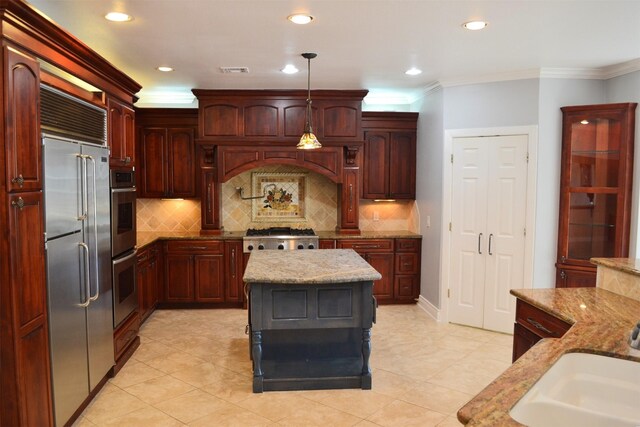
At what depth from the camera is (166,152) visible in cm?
577

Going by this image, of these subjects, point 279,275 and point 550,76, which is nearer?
point 279,275

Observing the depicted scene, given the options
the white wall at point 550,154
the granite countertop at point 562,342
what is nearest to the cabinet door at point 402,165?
the white wall at point 550,154

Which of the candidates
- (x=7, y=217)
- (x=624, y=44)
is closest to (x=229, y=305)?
(x=7, y=217)

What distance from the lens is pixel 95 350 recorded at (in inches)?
129

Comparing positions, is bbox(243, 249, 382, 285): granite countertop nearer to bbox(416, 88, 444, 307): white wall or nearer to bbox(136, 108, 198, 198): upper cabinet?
bbox(416, 88, 444, 307): white wall

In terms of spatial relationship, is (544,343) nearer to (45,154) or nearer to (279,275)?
(279,275)

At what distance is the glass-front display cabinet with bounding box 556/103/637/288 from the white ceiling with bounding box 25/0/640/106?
0.52 metres

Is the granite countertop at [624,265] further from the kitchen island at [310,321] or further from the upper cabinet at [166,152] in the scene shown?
the upper cabinet at [166,152]

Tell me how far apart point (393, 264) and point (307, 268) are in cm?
247

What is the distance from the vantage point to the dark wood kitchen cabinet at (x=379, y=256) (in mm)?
5719

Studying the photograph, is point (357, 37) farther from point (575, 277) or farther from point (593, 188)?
point (575, 277)

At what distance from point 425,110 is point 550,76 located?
4.81 feet

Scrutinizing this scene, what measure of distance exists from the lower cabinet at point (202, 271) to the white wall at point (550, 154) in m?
3.24

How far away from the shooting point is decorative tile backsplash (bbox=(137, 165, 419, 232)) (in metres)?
6.10
